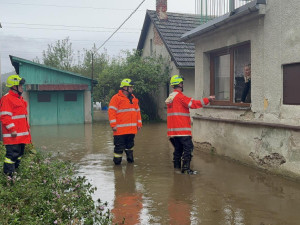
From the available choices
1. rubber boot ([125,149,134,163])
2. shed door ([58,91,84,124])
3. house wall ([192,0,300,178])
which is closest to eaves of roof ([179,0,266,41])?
house wall ([192,0,300,178])

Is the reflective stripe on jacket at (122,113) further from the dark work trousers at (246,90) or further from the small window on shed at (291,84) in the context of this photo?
the small window on shed at (291,84)

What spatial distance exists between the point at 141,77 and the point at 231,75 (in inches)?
465

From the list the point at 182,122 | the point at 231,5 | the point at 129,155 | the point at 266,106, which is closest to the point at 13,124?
the point at 129,155

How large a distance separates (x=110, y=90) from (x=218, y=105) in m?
13.4

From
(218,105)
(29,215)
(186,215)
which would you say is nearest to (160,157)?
(218,105)

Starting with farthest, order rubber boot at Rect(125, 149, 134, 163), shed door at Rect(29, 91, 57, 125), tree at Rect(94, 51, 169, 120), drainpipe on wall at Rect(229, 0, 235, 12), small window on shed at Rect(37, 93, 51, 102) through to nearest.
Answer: small window on shed at Rect(37, 93, 51, 102), shed door at Rect(29, 91, 57, 125), tree at Rect(94, 51, 169, 120), rubber boot at Rect(125, 149, 134, 163), drainpipe on wall at Rect(229, 0, 235, 12)

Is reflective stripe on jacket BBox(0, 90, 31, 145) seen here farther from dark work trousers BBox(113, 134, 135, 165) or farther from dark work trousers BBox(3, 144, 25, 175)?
dark work trousers BBox(113, 134, 135, 165)

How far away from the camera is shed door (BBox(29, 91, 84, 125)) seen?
2195cm

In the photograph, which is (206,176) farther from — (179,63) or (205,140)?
(179,63)

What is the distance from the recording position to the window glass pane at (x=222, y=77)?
30.4 ft

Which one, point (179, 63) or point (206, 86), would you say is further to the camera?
point (179, 63)

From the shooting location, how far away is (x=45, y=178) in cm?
596

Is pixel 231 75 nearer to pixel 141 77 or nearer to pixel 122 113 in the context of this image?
pixel 122 113

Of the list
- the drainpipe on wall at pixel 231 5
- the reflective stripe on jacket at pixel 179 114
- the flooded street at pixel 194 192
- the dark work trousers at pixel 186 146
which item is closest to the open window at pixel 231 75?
the drainpipe on wall at pixel 231 5
